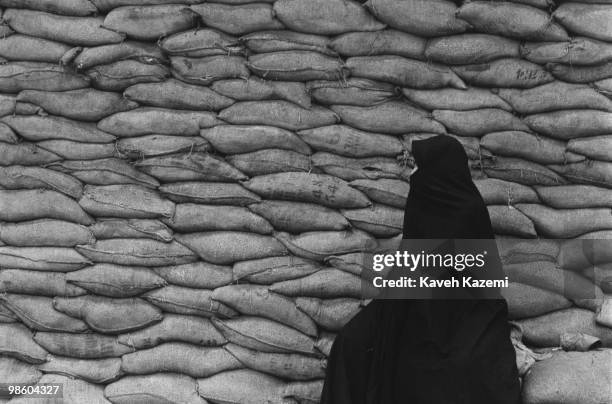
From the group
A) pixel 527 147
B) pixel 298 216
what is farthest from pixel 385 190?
pixel 527 147

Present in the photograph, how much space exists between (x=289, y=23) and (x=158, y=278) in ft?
3.42

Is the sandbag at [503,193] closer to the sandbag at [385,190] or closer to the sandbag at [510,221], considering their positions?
the sandbag at [510,221]

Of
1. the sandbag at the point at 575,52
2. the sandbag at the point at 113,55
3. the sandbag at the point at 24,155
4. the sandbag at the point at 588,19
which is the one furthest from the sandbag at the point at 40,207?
the sandbag at the point at 588,19

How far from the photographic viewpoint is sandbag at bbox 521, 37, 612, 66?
2.67m

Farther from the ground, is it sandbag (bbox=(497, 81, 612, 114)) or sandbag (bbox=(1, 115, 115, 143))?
sandbag (bbox=(497, 81, 612, 114))

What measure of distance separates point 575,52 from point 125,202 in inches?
67.1

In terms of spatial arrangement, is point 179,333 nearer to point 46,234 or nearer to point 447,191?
point 46,234

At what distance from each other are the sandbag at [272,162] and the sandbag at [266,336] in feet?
1.78

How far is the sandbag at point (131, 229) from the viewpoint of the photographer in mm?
2734

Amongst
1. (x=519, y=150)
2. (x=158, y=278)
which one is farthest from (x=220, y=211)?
(x=519, y=150)

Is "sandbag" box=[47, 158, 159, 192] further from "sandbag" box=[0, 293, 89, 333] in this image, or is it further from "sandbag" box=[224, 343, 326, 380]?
"sandbag" box=[224, 343, 326, 380]

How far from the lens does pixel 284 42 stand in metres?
2.77

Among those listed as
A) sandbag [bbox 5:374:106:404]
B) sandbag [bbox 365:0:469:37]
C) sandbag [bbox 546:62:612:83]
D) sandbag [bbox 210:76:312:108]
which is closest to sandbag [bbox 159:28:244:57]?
sandbag [bbox 210:76:312:108]

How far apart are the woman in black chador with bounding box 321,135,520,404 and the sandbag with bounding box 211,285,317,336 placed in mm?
200
